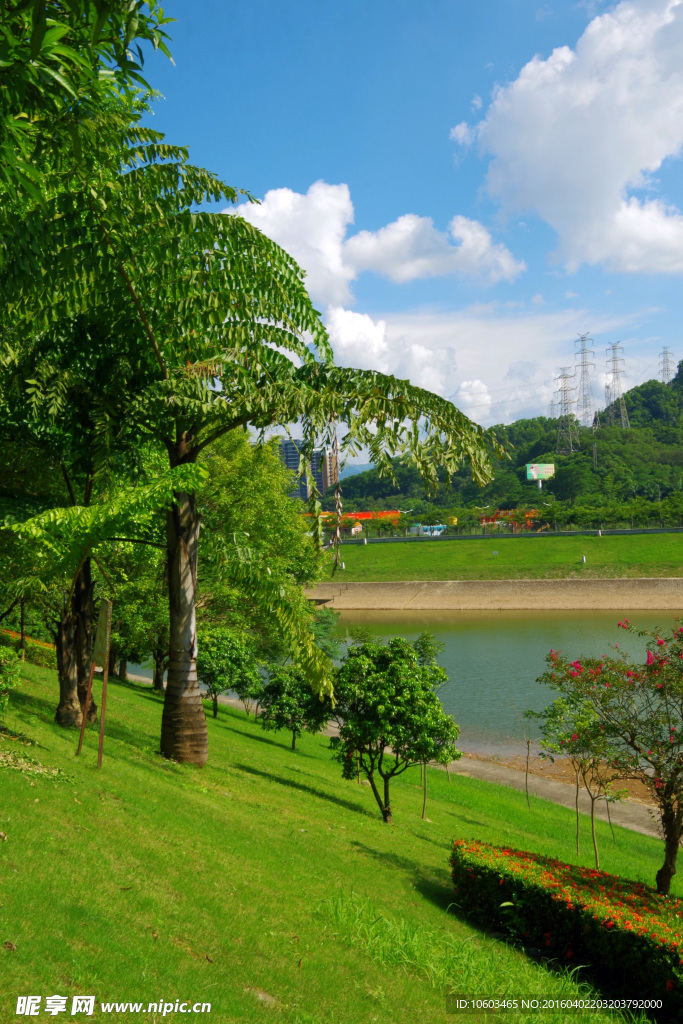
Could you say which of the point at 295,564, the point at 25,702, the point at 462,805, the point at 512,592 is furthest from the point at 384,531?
the point at 25,702

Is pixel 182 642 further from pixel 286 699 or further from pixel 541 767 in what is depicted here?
pixel 541 767

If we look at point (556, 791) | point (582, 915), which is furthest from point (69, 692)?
point (556, 791)

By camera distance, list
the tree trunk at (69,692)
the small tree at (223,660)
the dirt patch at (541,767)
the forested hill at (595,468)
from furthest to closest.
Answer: the forested hill at (595,468) < the dirt patch at (541,767) < the small tree at (223,660) < the tree trunk at (69,692)

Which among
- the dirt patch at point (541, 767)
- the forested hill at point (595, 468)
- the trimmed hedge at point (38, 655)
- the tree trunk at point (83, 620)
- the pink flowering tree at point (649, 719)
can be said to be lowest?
the dirt patch at point (541, 767)

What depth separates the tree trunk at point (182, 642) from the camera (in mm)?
10805

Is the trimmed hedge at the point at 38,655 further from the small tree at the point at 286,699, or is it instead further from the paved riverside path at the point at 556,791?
the paved riverside path at the point at 556,791

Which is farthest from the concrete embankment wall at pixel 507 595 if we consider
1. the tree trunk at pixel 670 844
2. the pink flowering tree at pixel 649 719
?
the tree trunk at pixel 670 844

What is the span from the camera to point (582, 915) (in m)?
7.99

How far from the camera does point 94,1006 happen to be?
13.5 feet

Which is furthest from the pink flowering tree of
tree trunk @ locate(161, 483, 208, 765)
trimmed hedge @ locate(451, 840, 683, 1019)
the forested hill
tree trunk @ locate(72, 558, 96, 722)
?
the forested hill

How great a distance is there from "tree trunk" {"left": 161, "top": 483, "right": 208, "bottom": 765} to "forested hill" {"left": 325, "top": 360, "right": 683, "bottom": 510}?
86040 mm

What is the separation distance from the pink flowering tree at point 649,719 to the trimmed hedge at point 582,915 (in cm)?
133

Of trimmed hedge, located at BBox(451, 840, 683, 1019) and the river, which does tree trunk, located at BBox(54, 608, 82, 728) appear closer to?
trimmed hedge, located at BBox(451, 840, 683, 1019)

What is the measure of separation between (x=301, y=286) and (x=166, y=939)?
8481 millimetres
